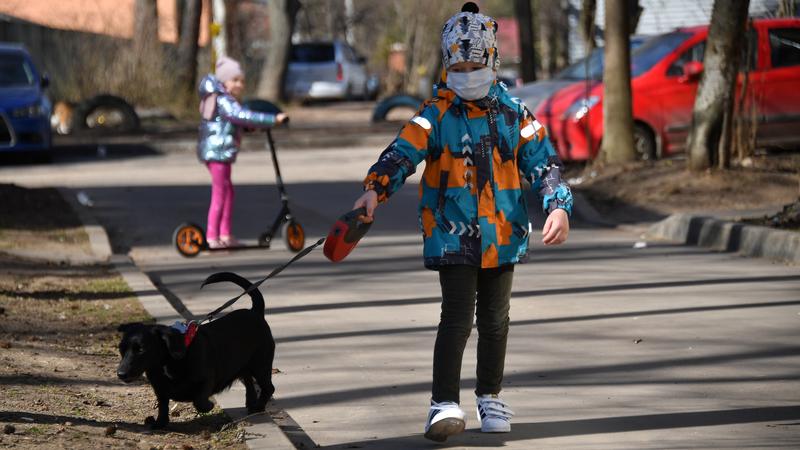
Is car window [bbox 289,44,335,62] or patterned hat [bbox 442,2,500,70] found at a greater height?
patterned hat [bbox 442,2,500,70]

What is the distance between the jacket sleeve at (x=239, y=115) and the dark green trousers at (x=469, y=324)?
5811 millimetres

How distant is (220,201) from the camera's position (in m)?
12.0

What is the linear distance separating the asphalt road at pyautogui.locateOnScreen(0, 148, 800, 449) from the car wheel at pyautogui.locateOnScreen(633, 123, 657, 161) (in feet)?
12.8

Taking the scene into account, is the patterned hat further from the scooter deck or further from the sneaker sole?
the scooter deck

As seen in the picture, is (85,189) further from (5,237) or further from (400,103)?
(400,103)

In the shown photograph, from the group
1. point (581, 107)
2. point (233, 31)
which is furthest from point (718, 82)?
point (233, 31)

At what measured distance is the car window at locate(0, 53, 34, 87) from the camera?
888 inches

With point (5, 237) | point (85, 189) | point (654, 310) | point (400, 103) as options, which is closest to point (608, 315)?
point (654, 310)

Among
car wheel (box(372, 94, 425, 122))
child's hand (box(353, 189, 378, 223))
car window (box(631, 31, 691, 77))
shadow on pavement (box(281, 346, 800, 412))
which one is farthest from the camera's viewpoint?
car wheel (box(372, 94, 425, 122))

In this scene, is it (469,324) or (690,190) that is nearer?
(469,324)

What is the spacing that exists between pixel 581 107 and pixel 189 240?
6749mm

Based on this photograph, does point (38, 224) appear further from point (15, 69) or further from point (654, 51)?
point (15, 69)

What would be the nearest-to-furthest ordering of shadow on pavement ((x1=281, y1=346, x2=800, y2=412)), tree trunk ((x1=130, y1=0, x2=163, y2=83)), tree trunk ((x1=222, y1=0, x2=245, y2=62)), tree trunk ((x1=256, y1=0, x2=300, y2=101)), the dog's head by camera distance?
the dog's head, shadow on pavement ((x1=281, y1=346, x2=800, y2=412)), tree trunk ((x1=130, y1=0, x2=163, y2=83)), tree trunk ((x1=256, y1=0, x2=300, y2=101)), tree trunk ((x1=222, y1=0, x2=245, y2=62))

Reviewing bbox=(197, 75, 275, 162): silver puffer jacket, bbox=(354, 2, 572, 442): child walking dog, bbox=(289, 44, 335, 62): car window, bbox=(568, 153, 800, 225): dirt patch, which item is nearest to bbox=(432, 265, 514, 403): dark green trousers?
bbox=(354, 2, 572, 442): child walking dog
